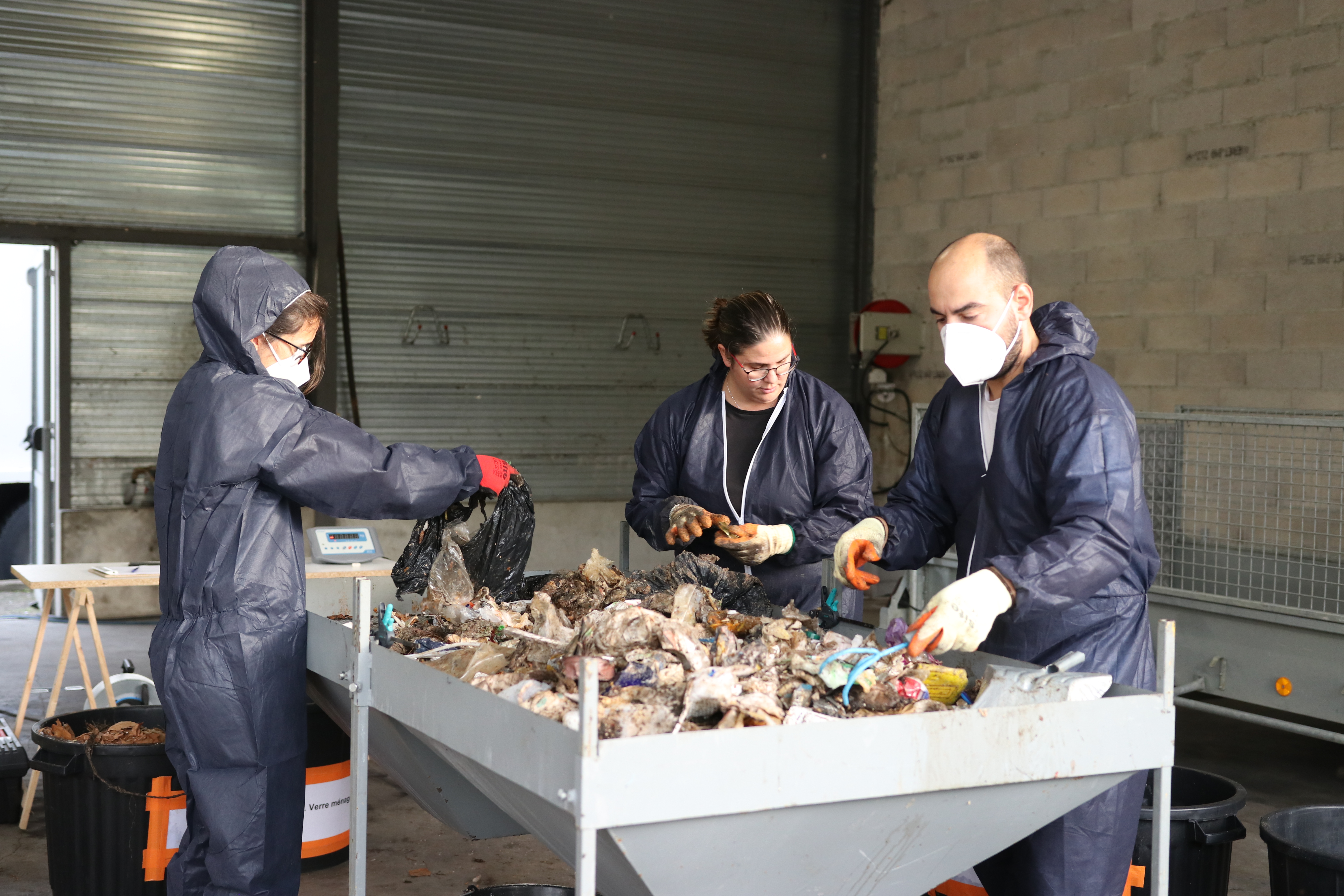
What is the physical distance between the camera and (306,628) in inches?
97.7

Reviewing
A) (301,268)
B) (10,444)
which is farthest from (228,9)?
(10,444)

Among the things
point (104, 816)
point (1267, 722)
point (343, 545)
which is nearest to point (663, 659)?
point (104, 816)

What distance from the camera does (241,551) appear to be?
2359mm

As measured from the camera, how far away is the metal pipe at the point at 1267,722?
3965mm

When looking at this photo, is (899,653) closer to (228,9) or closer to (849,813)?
(849,813)

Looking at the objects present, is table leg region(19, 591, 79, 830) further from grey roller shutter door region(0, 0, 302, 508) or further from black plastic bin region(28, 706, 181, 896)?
grey roller shutter door region(0, 0, 302, 508)

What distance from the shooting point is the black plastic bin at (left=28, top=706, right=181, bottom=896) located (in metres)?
2.90

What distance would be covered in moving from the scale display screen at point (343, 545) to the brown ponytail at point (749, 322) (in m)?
1.79

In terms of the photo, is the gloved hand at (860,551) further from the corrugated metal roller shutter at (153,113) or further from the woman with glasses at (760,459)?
the corrugated metal roller shutter at (153,113)

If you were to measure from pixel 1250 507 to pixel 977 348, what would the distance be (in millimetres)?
4161

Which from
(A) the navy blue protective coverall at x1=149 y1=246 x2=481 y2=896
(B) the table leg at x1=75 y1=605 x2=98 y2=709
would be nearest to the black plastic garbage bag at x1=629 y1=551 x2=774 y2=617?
(A) the navy blue protective coverall at x1=149 y1=246 x2=481 y2=896

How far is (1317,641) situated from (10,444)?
24.6 feet

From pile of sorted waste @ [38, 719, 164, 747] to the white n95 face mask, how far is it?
212 centimetres

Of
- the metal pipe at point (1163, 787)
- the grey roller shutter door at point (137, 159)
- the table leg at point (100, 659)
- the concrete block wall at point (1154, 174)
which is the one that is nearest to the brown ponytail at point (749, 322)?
the metal pipe at point (1163, 787)
